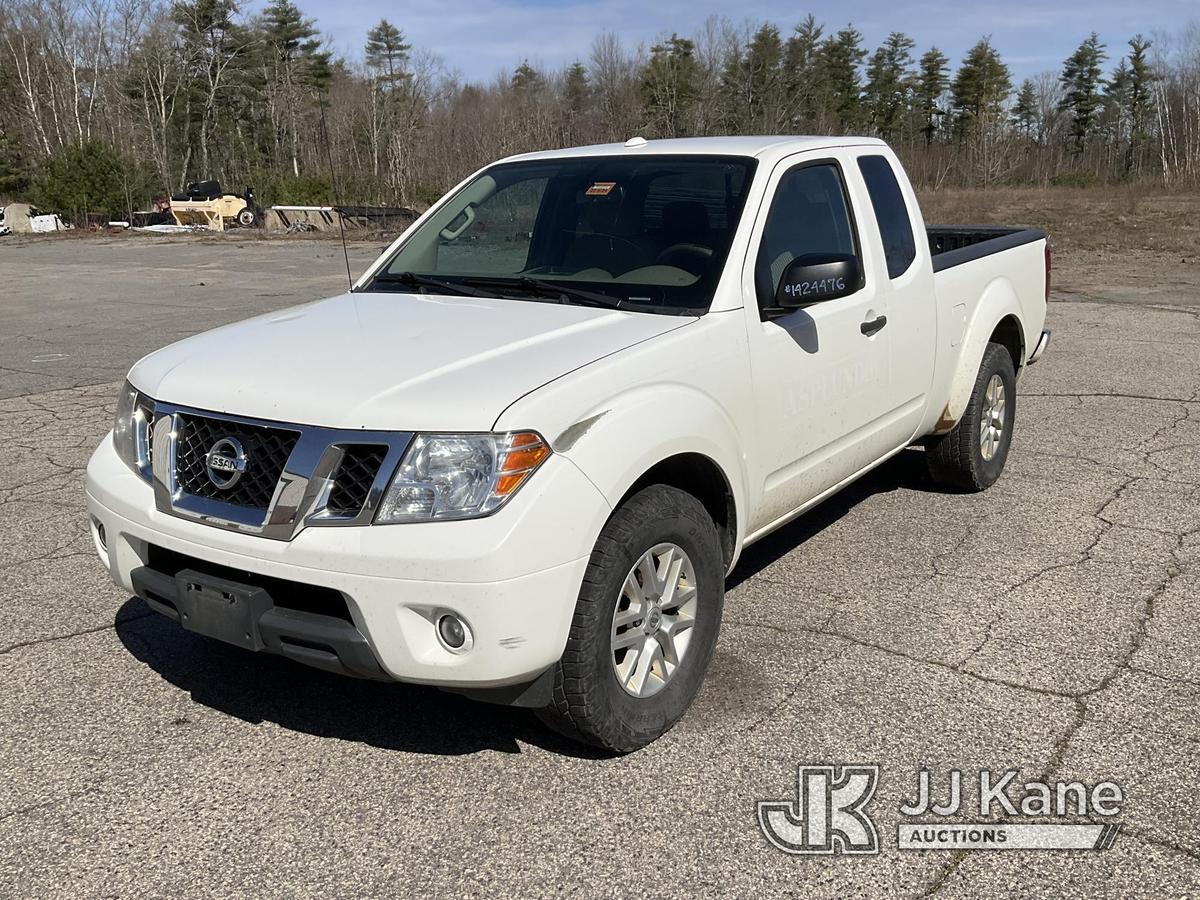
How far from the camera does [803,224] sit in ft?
14.3

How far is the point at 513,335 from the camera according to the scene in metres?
3.46

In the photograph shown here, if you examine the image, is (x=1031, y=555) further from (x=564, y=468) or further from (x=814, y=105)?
(x=814, y=105)

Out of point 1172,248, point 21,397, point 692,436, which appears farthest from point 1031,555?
point 1172,248

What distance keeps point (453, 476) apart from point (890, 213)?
9.84ft

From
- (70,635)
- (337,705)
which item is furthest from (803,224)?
(70,635)

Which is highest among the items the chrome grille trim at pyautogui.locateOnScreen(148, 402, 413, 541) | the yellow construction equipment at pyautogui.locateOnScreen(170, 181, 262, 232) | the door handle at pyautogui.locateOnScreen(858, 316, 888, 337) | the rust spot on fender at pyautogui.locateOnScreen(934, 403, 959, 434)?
the yellow construction equipment at pyautogui.locateOnScreen(170, 181, 262, 232)

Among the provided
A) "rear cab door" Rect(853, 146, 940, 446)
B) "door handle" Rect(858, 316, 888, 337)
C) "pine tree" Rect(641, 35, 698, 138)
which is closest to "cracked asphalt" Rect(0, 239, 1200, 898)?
"rear cab door" Rect(853, 146, 940, 446)

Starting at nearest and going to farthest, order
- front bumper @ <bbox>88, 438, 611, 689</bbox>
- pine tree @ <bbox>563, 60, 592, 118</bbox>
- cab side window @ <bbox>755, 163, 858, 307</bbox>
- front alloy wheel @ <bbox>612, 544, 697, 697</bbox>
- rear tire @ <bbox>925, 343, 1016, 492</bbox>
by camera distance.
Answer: front bumper @ <bbox>88, 438, 611, 689</bbox> → front alloy wheel @ <bbox>612, 544, 697, 697</bbox> → cab side window @ <bbox>755, 163, 858, 307</bbox> → rear tire @ <bbox>925, 343, 1016, 492</bbox> → pine tree @ <bbox>563, 60, 592, 118</bbox>

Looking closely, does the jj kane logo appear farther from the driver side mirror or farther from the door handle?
the door handle

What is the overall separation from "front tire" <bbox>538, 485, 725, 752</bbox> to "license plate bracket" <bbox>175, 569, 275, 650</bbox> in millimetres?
851

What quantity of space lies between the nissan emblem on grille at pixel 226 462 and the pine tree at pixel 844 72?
75.2 meters

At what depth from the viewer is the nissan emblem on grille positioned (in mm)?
3059

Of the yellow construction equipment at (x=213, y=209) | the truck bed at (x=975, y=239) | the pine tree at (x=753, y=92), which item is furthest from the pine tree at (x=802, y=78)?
the truck bed at (x=975, y=239)

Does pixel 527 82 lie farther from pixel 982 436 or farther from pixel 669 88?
pixel 982 436
